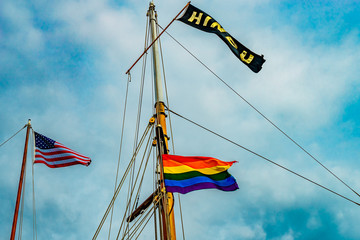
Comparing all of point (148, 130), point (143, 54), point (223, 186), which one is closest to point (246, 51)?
point (143, 54)

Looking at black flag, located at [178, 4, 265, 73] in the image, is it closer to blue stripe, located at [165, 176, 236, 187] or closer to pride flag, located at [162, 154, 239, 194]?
pride flag, located at [162, 154, 239, 194]

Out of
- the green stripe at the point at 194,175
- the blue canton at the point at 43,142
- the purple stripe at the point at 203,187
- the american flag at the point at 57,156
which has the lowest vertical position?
the purple stripe at the point at 203,187

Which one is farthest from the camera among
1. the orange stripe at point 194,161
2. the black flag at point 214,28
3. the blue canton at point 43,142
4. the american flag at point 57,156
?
the blue canton at point 43,142

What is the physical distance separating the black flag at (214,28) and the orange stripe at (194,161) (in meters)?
4.64

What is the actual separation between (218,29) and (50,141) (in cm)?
875

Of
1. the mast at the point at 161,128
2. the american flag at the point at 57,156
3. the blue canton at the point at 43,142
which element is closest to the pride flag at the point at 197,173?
the mast at the point at 161,128

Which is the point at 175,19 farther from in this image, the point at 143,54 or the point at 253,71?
the point at 253,71

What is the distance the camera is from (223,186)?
1046cm

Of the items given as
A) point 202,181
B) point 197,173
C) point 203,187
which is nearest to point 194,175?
point 197,173

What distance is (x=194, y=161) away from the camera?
10.7m

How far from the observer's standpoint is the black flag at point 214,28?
44.9 ft

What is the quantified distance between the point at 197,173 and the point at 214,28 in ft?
20.1

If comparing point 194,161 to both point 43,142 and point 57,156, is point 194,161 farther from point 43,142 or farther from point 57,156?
point 43,142

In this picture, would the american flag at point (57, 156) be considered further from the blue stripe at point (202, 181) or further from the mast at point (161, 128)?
the blue stripe at point (202, 181)
